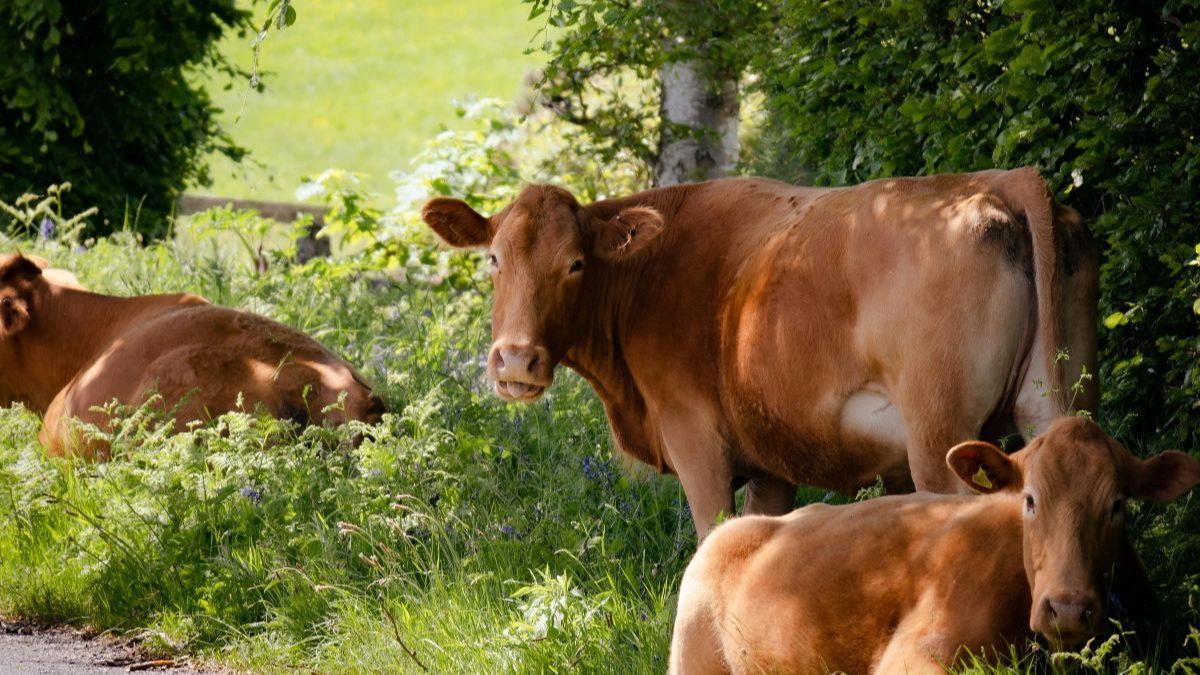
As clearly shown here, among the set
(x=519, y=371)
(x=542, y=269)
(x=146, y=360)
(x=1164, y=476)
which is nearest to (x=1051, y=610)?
(x=1164, y=476)

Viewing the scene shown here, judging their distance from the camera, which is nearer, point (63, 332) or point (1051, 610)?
point (1051, 610)

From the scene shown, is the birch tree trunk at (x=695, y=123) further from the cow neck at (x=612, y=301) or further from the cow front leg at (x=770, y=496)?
the cow front leg at (x=770, y=496)

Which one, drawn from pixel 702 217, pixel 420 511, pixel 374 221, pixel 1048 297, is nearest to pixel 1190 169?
pixel 1048 297

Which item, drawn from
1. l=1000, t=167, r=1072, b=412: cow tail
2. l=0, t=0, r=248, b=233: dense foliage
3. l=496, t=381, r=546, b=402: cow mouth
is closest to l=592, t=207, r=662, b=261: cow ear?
l=496, t=381, r=546, b=402: cow mouth

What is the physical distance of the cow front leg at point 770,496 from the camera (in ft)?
21.4

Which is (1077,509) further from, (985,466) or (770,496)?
(770,496)

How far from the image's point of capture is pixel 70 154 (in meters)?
14.4

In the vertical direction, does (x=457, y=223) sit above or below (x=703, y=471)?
above

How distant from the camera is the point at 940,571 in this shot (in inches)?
172

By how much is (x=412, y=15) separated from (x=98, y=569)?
3727cm

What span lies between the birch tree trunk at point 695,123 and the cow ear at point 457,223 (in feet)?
15.0

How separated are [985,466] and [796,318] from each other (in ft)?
4.13

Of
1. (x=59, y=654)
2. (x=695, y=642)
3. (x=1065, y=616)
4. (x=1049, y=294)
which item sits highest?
(x=1049, y=294)

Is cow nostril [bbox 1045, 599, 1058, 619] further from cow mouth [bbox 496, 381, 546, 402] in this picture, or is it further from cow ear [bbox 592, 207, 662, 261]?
cow ear [bbox 592, 207, 662, 261]
